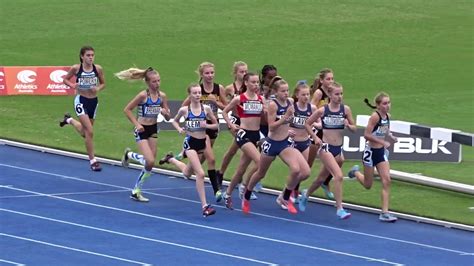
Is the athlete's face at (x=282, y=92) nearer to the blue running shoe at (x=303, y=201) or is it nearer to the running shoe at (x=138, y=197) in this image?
the blue running shoe at (x=303, y=201)

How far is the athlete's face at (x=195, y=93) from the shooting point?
17469 mm

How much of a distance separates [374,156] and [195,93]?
8.54 feet

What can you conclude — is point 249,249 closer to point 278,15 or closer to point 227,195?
point 227,195

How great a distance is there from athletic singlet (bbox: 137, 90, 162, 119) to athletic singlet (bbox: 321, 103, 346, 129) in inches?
94.5

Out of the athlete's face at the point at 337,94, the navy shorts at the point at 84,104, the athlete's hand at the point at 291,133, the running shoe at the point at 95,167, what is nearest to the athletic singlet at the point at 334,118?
the athlete's face at the point at 337,94

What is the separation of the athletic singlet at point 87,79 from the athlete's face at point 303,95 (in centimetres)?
396

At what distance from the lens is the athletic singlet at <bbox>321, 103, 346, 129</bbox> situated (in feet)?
57.4

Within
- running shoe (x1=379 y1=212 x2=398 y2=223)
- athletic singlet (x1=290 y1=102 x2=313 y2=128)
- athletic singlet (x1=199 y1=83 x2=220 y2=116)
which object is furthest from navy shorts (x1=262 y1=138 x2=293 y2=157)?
running shoe (x1=379 y1=212 x2=398 y2=223)

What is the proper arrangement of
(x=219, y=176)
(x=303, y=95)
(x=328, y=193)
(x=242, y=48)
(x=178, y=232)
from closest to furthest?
(x=178, y=232) < (x=303, y=95) < (x=219, y=176) < (x=328, y=193) < (x=242, y=48)

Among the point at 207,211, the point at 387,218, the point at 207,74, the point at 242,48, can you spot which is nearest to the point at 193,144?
the point at 207,211

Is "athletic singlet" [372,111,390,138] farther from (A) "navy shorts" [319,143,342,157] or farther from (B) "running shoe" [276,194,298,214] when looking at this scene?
(B) "running shoe" [276,194,298,214]

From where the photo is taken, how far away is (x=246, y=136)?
17703mm

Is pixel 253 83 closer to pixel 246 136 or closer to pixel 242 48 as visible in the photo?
pixel 246 136

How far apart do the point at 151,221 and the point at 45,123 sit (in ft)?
27.4
